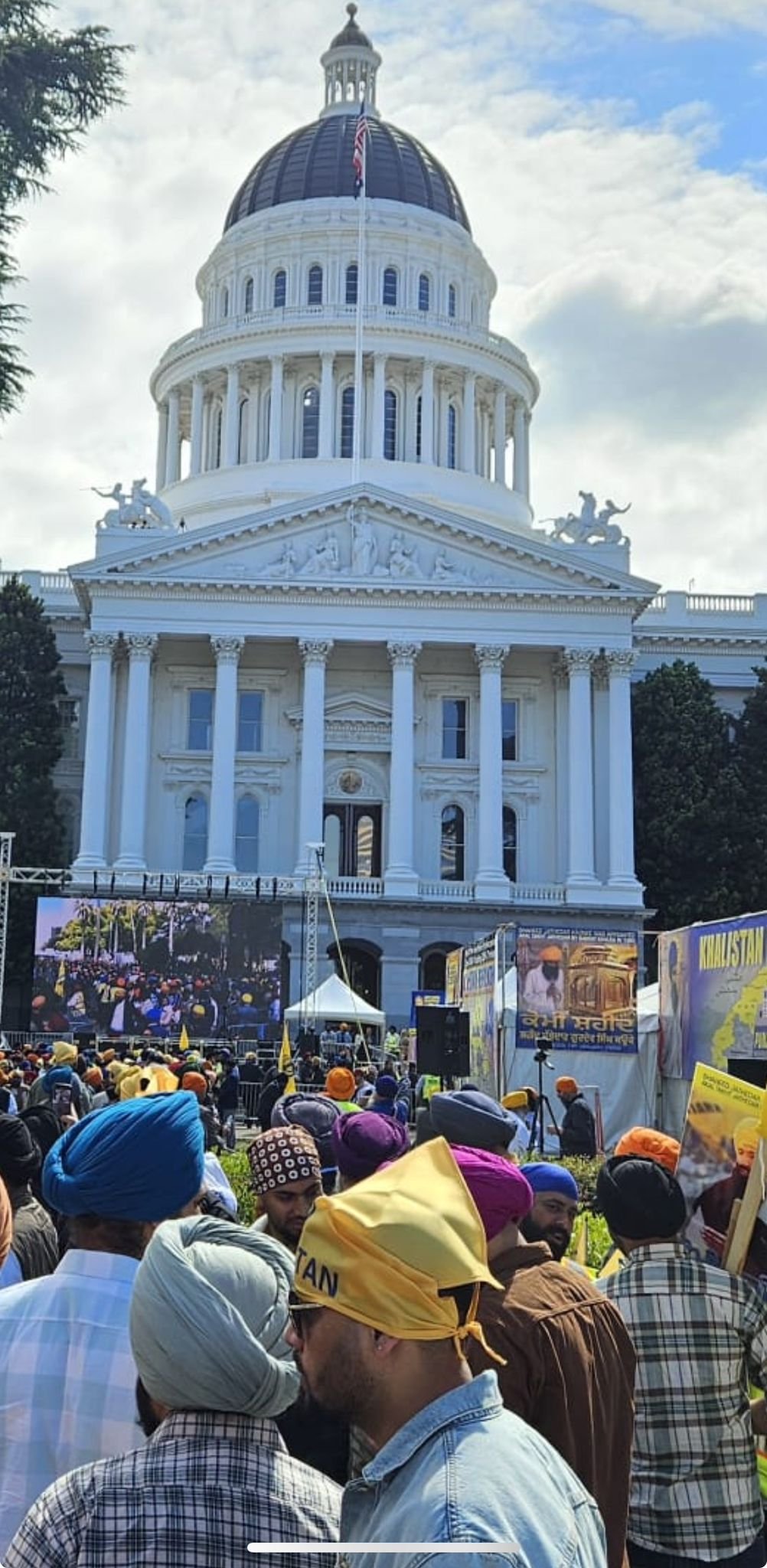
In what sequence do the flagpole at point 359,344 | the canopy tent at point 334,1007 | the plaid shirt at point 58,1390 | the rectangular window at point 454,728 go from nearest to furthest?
the plaid shirt at point 58,1390 → the canopy tent at point 334,1007 → the rectangular window at point 454,728 → the flagpole at point 359,344

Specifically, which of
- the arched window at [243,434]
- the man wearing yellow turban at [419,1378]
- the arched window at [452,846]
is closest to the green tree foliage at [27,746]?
the arched window at [452,846]

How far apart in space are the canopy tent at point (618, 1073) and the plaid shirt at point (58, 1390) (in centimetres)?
1830

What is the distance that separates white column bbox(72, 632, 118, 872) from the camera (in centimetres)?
4884

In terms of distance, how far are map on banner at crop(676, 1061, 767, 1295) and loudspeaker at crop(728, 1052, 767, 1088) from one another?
1064 centimetres

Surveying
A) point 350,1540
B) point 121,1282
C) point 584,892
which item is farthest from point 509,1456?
point 584,892

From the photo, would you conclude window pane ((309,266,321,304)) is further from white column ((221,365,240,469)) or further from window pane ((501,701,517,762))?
window pane ((501,701,517,762))

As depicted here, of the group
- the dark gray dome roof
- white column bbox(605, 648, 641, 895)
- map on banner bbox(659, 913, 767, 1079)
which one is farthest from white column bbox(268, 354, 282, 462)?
map on banner bbox(659, 913, 767, 1079)

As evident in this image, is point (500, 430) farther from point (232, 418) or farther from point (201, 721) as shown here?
point (201, 721)

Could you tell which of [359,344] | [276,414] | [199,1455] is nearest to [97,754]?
[276,414]

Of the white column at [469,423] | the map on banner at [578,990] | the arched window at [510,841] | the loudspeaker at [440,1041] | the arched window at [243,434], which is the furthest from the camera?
the arched window at [243,434]

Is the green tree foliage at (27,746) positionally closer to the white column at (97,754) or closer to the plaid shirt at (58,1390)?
the white column at (97,754)

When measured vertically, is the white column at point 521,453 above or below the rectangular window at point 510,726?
above

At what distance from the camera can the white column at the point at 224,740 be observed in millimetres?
49719

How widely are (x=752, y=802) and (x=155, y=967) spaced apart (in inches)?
841
